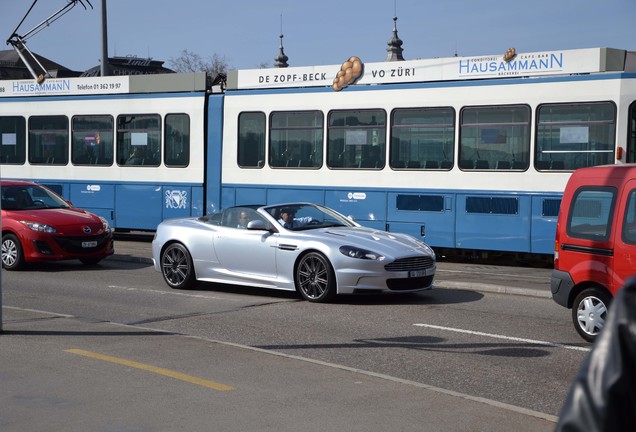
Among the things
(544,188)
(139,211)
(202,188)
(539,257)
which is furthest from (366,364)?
(139,211)

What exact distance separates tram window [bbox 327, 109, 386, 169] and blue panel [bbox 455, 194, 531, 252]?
2074 mm

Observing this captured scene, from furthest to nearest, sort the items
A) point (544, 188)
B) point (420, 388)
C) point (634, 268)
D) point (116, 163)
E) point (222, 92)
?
point (116, 163), point (222, 92), point (544, 188), point (634, 268), point (420, 388)

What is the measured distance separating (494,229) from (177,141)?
8.18 metres

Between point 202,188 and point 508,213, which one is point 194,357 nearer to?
point 508,213

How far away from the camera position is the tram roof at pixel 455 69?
631 inches

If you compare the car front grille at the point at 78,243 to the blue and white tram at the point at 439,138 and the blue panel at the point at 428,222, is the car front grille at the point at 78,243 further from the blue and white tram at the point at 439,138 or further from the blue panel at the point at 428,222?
the blue panel at the point at 428,222

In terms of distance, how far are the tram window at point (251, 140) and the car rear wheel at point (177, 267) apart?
662cm

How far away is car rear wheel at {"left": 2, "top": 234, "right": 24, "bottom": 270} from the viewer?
1612 cm

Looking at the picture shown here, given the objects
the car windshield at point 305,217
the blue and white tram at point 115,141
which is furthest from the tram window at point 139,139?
the car windshield at point 305,217

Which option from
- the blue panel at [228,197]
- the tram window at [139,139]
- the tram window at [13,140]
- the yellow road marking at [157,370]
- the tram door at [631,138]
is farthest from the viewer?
the tram window at [13,140]

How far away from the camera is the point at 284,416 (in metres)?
5.97

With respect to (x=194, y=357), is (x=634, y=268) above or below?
above

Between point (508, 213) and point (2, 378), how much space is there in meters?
11.6

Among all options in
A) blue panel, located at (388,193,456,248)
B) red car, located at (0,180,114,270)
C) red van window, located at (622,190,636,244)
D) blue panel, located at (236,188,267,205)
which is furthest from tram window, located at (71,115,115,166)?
red van window, located at (622,190,636,244)
